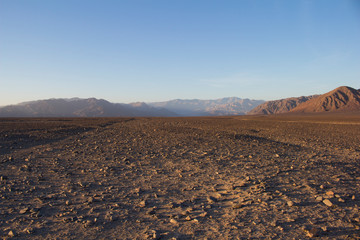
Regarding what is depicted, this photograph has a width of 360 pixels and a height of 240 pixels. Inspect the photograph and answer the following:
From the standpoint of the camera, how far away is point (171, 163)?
11.4 metres

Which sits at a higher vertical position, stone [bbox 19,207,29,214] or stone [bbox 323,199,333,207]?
stone [bbox 19,207,29,214]

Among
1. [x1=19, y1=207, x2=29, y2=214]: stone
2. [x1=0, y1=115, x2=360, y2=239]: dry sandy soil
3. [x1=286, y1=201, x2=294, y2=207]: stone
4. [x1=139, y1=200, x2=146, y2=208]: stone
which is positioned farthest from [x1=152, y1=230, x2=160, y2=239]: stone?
[x1=286, y1=201, x2=294, y2=207]: stone

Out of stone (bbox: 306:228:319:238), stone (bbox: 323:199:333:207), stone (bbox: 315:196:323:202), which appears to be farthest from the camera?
stone (bbox: 315:196:323:202)

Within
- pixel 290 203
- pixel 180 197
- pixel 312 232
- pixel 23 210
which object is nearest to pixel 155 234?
pixel 180 197

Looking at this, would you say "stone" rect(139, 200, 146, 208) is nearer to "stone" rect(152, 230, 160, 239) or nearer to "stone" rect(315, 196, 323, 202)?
"stone" rect(152, 230, 160, 239)

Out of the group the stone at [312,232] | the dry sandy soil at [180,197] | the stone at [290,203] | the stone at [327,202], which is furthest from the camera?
the stone at [290,203]

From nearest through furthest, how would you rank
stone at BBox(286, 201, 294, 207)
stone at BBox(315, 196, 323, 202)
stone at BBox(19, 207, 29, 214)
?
stone at BBox(19, 207, 29, 214), stone at BBox(286, 201, 294, 207), stone at BBox(315, 196, 323, 202)

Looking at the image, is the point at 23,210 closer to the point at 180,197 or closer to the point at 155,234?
the point at 155,234

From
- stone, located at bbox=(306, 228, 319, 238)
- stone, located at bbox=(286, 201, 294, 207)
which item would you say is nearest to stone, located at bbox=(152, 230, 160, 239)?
stone, located at bbox=(306, 228, 319, 238)

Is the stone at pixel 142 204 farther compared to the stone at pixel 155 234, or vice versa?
the stone at pixel 142 204

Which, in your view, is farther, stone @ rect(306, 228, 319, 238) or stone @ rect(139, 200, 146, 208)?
stone @ rect(139, 200, 146, 208)

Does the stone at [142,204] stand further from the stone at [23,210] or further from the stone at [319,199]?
the stone at [319,199]

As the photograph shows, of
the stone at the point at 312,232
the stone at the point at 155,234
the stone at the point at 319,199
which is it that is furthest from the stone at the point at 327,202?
the stone at the point at 155,234

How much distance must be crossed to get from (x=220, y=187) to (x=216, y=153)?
6016mm
